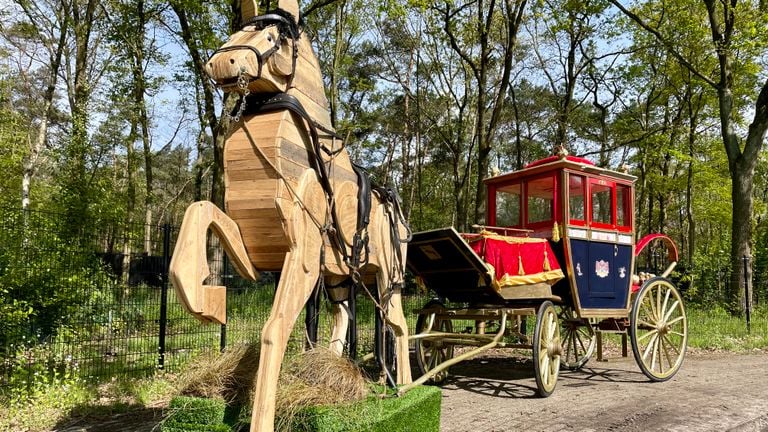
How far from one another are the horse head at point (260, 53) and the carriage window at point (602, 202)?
17.7ft

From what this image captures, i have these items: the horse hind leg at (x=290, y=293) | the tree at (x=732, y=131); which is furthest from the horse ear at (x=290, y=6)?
the tree at (x=732, y=131)

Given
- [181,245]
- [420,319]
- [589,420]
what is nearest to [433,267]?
[420,319]

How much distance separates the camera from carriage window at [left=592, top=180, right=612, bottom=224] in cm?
795

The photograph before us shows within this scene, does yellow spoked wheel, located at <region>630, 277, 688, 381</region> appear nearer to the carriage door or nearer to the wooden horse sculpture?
the carriage door

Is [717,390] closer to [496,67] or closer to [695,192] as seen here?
[496,67]

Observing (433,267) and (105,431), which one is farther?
(433,267)

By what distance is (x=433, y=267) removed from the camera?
7.07 meters

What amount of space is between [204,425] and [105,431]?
2.41 metres

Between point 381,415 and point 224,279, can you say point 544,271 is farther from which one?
point 224,279

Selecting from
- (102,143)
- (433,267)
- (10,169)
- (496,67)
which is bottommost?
(433,267)

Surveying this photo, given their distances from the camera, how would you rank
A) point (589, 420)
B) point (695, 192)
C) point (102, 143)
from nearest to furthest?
point (589, 420), point (102, 143), point (695, 192)

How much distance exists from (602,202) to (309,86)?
5.89 metres

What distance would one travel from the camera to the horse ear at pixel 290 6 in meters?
3.86

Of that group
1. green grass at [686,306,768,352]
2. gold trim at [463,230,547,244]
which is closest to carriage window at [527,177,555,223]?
gold trim at [463,230,547,244]
